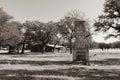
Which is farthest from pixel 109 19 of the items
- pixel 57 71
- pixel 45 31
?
pixel 45 31

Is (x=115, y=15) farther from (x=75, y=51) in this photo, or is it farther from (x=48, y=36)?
(x=48, y=36)

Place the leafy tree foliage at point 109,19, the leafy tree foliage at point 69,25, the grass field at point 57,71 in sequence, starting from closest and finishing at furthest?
1. the grass field at point 57,71
2. the leafy tree foliage at point 109,19
3. the leafy tree foliage at point 69,25

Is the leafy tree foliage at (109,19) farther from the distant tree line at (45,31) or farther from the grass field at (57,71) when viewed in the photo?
the distant tree line at (45,31)

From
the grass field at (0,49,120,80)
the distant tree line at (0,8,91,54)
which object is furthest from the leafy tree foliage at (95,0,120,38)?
the distant tree line at (0,8,91,54)

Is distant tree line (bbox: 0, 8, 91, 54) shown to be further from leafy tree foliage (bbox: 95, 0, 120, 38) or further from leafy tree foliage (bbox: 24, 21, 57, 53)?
leafy tree foliage (bbox: 95, 0, 120, 38)

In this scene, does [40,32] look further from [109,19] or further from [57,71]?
[57,71]

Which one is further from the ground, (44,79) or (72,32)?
(72,32)

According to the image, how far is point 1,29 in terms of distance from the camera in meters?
52.5

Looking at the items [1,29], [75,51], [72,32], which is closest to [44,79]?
[75,51]

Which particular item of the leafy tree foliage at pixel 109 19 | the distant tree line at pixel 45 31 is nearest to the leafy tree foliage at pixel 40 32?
the distant tree line at pixel 45 31

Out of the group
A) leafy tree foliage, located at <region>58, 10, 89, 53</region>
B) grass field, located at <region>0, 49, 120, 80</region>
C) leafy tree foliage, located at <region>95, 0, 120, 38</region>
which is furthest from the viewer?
leafy tree foliage, located at <region>58, 10, 89, 53</region>

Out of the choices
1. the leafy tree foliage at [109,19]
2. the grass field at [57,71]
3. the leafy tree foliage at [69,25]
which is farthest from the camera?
the leafy tree foliage at [69,25]

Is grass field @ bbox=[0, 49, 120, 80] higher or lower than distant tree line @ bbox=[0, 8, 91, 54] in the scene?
lower

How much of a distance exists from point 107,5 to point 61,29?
160 ft
